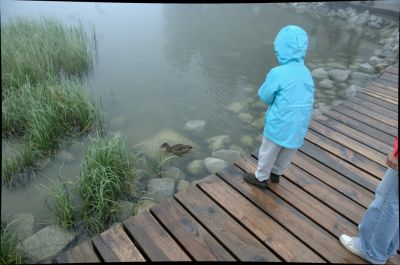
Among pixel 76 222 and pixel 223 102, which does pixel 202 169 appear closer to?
pixel 76 222

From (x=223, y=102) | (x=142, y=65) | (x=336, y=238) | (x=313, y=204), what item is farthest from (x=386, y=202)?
(x=142, y=65)

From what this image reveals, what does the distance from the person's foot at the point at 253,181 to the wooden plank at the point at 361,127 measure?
1.44 m

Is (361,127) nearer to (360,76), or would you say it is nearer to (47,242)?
(360,76)

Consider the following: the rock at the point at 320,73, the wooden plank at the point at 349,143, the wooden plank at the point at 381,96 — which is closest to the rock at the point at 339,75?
the rock at the point at 320,73

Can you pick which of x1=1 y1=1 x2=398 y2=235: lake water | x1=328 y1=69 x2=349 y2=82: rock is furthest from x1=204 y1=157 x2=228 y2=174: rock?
x1=328 y1=69 x2=349 y2=82: rock

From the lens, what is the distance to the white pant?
7.06 feet

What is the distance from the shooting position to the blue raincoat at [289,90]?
190 centimetres

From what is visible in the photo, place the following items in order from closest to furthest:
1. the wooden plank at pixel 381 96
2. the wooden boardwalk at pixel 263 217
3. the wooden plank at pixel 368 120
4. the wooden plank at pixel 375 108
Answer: the wooden boardwalk at pixel 263 217 < the wooden plank at pixel 368 120 < the wooden plank at pixel 375 108 < the wooden plank at pixel 381 96

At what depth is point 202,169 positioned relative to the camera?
11.3 ft

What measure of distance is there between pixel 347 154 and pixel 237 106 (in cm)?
208

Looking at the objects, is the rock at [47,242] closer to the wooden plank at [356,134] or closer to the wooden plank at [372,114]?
the wooden plank at [356,134]

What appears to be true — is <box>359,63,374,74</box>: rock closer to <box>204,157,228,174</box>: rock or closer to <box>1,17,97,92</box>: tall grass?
<box>204,157,228,174</box>: rock

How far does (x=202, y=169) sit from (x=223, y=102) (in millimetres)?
1710

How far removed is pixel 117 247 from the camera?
6.50ft
